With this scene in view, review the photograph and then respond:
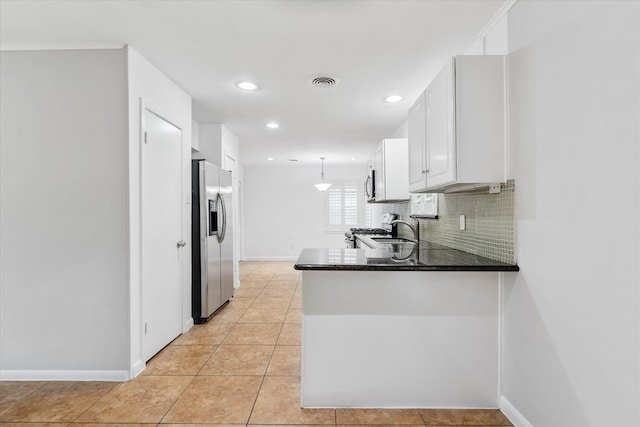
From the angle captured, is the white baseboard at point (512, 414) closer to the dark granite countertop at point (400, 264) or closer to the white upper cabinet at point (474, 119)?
the dark granite countertop at point (400, 264)

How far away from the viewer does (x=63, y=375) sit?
95.7 inches

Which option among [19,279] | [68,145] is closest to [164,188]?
[68,145]

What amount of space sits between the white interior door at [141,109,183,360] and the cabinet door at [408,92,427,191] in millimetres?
2114

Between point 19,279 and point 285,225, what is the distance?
6476 millimetres

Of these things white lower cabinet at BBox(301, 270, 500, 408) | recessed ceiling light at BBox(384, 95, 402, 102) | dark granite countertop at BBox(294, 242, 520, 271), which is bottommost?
white lower cabinet at BBox(301, 270, 500, 408)

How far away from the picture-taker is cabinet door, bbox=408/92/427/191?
2381mm

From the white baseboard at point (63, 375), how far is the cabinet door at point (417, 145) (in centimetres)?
257

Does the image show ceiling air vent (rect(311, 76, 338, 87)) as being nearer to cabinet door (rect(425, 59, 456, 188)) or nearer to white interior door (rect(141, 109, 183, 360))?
cabinet door (rect(425, 59, 456, 188))

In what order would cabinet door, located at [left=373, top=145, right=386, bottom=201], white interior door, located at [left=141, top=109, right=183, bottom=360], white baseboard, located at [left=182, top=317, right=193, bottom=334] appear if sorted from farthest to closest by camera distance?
cabinet door, located at [left=373, top=145, right=386, bottom=201] < white baseboard, located at [left=182, top=317, right=193, bottom=334] < white interior door, located at [left=141, top=109, right=183, bottom=360]

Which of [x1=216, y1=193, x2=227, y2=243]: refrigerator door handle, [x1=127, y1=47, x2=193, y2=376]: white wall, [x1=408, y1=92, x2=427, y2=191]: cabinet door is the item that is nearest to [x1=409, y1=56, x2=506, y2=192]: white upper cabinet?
[x1=408, y1=92, x2=427, y2=191]: cabinet door

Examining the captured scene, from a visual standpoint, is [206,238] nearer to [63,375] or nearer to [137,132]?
[137,132]

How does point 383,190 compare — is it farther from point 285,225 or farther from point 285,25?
point 285,225

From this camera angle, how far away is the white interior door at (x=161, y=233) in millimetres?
2664

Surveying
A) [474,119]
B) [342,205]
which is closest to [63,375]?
[474,119]
